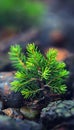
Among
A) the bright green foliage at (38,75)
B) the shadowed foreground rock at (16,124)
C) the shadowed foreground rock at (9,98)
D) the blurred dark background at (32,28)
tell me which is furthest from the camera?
the blurred dark background at (32,28)

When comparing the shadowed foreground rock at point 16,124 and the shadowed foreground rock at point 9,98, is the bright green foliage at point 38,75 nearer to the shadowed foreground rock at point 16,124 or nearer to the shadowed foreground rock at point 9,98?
the shadowed foreground rock at point 9,98

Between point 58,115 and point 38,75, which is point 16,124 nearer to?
point 58,115

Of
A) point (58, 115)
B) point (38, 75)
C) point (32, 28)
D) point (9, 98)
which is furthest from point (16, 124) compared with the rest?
point (32, 28)

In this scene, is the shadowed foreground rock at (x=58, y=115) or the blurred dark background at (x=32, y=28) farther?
the blurred dark background at (x=32, y=28)

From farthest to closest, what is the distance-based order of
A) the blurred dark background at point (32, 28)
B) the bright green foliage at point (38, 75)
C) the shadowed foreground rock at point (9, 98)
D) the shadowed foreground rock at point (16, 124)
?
the blurred dark background at point (32, 28) → the shadowed foreground rock at point (9, 98) → the bright green foliage at point (38, 75) → the shadowed foreground rock at point (16, 124)

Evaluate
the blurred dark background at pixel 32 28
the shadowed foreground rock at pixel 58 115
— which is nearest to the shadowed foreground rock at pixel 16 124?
the shadowed foreground rock at pixel 58 115

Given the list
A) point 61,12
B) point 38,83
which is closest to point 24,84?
point 38,83
